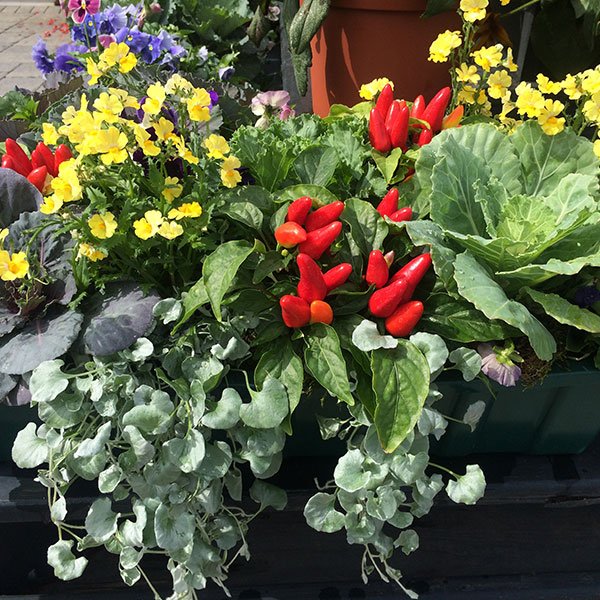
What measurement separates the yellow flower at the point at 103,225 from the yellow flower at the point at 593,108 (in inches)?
30.5

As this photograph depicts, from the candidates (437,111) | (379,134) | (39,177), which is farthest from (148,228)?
(437,111)

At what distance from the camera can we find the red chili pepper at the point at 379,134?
1.16 metres

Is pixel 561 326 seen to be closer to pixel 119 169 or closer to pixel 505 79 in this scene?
pixel 505 79

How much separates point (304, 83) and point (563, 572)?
3.99ft

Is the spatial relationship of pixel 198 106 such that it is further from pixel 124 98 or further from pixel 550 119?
pixel 550 119

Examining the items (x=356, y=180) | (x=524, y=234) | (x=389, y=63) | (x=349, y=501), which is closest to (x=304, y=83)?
(x=389, y=63)

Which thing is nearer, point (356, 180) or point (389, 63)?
point (356, 180)

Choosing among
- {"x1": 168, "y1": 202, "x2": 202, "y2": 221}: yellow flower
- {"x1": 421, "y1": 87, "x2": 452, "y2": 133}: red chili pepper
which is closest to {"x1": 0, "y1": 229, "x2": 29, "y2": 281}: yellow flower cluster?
{"x1": 168, "y1": 202, "x2": 202, "y2": 221}: yellow flower

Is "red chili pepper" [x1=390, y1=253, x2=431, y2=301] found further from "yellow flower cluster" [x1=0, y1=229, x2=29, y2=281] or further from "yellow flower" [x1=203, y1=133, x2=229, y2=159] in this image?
"yellow flower cluster" [x1=0, y1=229, x2=29, y2=281]

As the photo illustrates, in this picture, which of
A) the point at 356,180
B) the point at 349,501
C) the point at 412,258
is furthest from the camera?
the point at 356,180

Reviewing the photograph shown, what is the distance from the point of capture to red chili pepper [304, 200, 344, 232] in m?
0.97

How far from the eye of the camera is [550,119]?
3.62 feet

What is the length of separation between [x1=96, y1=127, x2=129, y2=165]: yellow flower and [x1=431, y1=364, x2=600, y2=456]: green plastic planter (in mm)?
570

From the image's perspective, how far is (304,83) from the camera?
1586 millimetres
